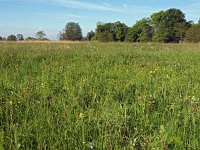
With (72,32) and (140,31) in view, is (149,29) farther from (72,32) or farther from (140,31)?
(72,32)

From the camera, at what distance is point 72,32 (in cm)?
10312

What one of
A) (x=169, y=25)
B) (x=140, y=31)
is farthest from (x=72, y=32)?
(x=169, y=25)

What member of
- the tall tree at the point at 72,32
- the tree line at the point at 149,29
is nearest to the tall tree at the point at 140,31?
the tree line at the point at 149,29

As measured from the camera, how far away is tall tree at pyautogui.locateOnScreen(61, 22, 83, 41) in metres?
101

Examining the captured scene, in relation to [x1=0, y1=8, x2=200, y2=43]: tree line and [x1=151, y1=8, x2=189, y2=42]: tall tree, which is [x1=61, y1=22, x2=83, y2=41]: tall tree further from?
[x1=151, y1=8, x2=189, y2=42]: tall tree

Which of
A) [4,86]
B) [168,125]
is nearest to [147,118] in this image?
[168,125]

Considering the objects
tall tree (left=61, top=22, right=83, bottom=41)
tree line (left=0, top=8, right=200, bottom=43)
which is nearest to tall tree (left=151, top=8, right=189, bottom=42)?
tree line (left=0, top=8, right=200, bottom=43)

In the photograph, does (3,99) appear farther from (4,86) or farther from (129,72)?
(129,72)

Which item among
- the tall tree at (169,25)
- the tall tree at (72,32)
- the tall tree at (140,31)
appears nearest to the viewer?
the tall tree at (169,25)

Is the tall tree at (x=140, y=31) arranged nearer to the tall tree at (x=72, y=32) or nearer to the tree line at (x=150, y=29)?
the tree line at (x=150, y=29)

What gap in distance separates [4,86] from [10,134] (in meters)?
2.27

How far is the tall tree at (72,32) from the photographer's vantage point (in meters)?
101

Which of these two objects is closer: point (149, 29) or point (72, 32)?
point (149, 29)

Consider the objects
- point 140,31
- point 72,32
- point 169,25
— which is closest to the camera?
point 169,25
